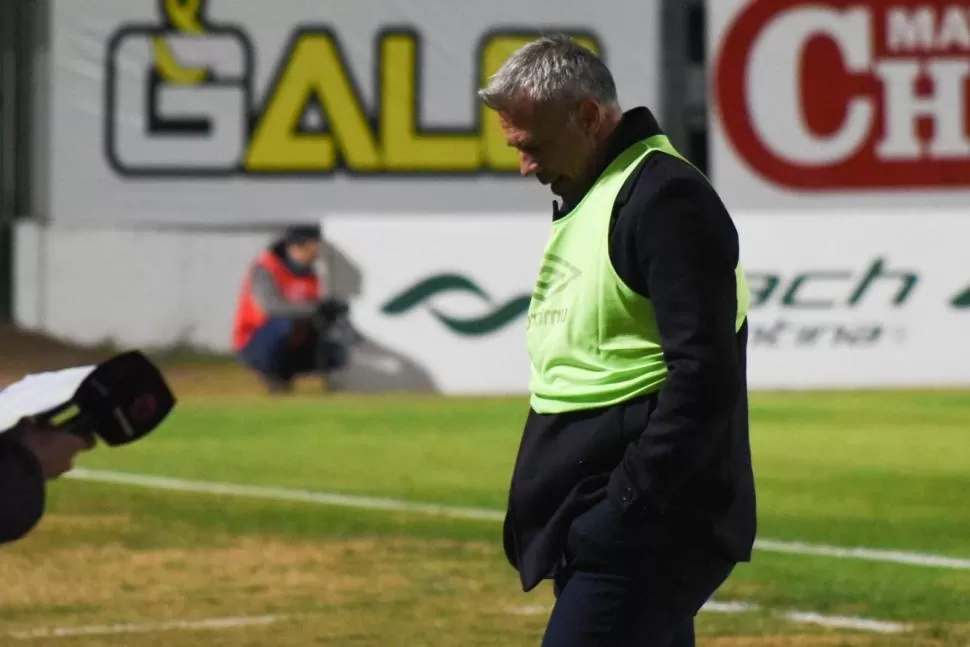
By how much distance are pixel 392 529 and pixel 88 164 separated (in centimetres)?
1749

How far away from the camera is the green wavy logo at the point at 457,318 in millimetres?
20562

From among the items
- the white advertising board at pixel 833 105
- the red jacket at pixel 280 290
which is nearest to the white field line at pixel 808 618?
the red jacket at pixel 280 290

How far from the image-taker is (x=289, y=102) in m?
28.1

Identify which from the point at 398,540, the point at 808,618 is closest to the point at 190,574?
the point at 398,540

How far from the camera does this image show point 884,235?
20.7 m

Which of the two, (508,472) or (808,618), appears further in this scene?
(508,472)

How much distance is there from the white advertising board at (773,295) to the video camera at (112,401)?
16529 mm

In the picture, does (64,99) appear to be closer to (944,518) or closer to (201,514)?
(201,514)

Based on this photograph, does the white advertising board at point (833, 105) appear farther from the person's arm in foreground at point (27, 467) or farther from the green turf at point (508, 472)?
the person's arm in foreground at point (27, 467)

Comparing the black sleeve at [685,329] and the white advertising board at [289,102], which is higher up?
the black sleeve at [685,329]

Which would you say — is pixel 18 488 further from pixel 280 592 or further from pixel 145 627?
pixel 280 592

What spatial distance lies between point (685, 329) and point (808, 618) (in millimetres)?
4541

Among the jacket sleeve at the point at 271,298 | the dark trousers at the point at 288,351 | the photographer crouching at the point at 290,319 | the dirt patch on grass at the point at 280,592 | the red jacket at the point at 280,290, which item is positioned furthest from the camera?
the red jacket at the point at 280,290

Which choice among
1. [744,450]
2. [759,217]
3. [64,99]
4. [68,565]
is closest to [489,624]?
[68,565]
